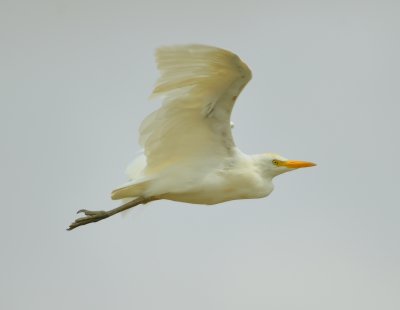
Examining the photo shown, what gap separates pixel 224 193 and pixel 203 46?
121 inches

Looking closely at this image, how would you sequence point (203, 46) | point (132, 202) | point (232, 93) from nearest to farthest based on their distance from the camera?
point (203, 46), point (232, 93), point (132, 202)

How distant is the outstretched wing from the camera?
54.5 feet

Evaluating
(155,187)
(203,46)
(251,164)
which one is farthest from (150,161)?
(203,46)

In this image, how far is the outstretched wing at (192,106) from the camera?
16.6 meters

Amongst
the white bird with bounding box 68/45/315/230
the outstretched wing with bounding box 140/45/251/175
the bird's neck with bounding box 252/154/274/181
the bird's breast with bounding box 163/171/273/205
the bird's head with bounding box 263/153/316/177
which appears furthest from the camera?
the bird's head with bounding box 263/153/316/177

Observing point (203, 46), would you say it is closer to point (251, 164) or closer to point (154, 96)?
point (154, 96)

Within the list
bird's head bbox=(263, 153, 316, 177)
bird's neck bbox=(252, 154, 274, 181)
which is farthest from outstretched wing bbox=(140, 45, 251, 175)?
bird's head bbox=(263, 153, 316, 177)

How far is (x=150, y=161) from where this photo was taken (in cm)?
1847

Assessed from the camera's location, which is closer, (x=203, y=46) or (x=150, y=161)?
(x=203, y=46)

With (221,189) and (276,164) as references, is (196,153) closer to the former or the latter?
(221,189)

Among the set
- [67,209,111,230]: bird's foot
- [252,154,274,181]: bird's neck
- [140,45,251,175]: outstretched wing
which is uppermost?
[140,45,251,175]: outstretched wing

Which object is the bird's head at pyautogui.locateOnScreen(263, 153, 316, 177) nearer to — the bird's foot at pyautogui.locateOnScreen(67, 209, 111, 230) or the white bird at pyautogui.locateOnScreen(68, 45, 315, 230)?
the white bird at pyautogui.locateOnScreen(68, 45, 315, 230)

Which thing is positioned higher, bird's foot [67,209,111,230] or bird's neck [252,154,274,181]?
bird's neck [252,154,274,181]

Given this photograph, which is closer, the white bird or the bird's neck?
the white bird
